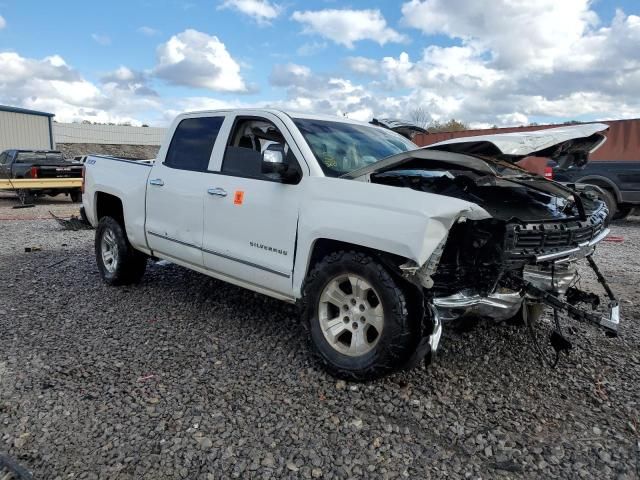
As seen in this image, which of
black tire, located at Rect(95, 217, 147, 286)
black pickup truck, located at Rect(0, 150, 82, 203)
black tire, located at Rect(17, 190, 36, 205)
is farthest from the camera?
black tire, located at Rect(17, 190, 36, 205)

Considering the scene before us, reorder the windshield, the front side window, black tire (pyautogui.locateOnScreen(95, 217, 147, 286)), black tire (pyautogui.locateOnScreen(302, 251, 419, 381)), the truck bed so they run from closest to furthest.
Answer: black tire (pyautogui.locateOnScreen(302, 251, 419, 381))
the windshield
the front side window
the truck bed
black tire (pyautogui.locateOnScreen(95, 217, 147, 286))

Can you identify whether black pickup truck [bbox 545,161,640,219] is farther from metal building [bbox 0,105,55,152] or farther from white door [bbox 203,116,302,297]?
metal building [bbox 0,105,55,152]

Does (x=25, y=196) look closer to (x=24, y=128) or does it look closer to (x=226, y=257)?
(x=226, y=257)

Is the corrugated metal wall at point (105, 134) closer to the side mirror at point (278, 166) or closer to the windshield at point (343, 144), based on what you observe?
the windshield at point (343, 144)

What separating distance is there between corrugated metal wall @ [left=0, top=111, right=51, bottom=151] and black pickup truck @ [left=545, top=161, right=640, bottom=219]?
27.4 meters

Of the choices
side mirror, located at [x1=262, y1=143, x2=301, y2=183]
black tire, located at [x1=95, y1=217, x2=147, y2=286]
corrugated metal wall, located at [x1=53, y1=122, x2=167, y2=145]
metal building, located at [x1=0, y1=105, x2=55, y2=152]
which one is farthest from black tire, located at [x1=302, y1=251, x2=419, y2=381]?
corrugated metal wall, located at [x1=53, y1=122, x2=167, y2=145]

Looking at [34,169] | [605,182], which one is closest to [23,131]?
[34,169]

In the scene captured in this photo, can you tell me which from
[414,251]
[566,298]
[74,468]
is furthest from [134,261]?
[566,298]

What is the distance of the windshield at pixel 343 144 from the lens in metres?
3.96

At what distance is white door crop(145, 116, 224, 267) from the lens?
460 centimetres

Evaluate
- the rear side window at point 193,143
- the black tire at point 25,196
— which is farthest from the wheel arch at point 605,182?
A: the black tire at point 25,196

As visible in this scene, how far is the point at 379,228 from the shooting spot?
3.21 meters

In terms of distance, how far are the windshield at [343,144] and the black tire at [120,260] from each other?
8.56 feet

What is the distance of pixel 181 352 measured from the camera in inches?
159
